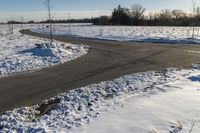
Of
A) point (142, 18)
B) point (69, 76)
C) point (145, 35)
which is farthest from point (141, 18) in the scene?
point (69, 76)

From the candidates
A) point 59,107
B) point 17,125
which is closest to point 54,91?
point 59,107

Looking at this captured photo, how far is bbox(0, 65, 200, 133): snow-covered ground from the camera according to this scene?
20.7 ft

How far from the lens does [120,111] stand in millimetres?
7402

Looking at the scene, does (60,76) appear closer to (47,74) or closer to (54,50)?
(47,74)

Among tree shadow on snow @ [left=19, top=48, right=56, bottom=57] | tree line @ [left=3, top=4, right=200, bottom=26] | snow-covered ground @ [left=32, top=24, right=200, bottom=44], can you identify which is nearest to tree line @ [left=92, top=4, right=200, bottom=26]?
tree line @ [left=3, top=4, right=200, bottom=26]

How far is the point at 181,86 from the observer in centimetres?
995

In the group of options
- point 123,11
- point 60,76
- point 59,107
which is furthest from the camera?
point 123,11

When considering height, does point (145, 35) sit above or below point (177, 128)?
above

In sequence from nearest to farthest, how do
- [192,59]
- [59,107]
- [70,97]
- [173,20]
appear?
[59,107] → [70,97] → [192,59] → [173,20]

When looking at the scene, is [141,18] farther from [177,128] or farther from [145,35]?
[177,128]

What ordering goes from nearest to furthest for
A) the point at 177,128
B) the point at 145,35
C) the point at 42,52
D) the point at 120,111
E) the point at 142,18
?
the point at 177,128 → the point at 120,111 → the point at 42,52 → the point at 145,35 → the point at 142,18

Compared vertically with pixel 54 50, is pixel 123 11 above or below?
above

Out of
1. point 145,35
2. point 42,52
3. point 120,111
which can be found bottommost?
point 120,111

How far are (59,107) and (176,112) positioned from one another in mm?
3094
